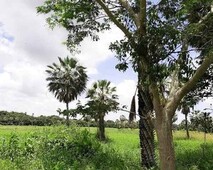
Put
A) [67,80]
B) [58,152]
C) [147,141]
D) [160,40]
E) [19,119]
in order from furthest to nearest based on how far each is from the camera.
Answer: [19,119] < [67,80] < [58,152] < [147,141] < [160,40]

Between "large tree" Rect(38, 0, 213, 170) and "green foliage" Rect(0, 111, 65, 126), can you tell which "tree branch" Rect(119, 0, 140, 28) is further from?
"green foliage" Rect(0, 111, 65, 126)

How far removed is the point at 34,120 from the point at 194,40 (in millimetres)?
57004

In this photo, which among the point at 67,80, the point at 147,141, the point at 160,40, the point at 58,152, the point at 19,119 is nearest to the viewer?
the point at 160,40

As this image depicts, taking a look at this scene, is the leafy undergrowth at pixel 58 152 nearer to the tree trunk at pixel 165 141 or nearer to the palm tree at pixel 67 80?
the tree trunk at pixel 165 141

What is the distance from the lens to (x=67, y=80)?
47.7 m

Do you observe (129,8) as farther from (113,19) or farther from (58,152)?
(58,152)

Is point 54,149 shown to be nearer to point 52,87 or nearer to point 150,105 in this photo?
point 150,105

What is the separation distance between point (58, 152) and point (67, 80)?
30913 mm

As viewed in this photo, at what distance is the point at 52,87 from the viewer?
157 ft

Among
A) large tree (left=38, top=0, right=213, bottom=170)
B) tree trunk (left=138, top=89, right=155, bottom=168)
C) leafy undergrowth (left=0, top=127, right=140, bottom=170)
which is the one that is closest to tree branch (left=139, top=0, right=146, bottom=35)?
large tree (left=38, top=0, right=213, bottom=170)

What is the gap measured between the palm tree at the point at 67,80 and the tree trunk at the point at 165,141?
112ft

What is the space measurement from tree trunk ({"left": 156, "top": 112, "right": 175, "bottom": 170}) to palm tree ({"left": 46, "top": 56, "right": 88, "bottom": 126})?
1349 inches

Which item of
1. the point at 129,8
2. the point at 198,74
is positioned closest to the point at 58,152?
the point at 129,8

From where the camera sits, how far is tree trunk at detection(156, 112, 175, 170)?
36.8 ft
